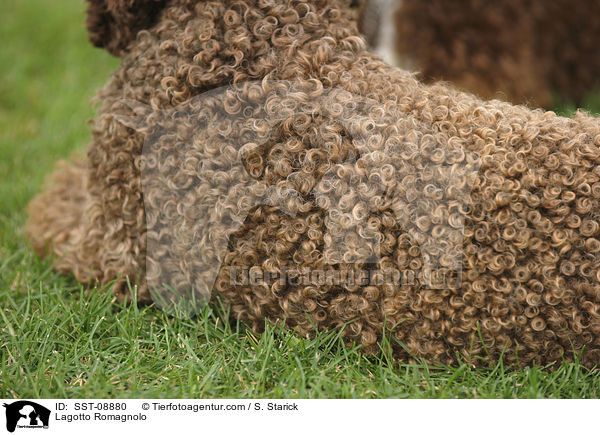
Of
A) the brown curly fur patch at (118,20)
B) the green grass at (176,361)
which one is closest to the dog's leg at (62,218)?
the green grass at (176,361)

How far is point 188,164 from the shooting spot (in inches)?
63.2

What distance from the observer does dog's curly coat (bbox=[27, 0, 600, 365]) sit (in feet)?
4.69

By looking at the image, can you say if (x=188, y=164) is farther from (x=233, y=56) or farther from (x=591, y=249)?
(x=591, y=249)

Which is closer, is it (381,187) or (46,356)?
(381,187)

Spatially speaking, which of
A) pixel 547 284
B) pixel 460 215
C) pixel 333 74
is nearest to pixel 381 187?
pixel 460 215
